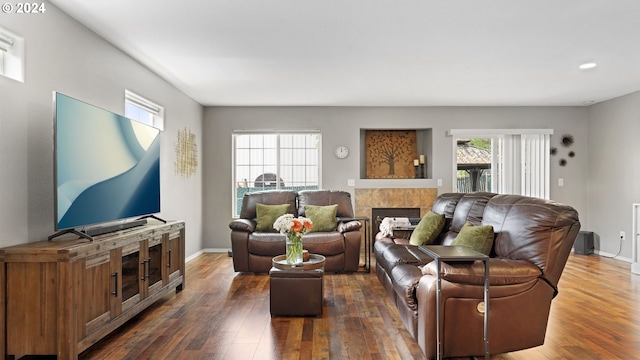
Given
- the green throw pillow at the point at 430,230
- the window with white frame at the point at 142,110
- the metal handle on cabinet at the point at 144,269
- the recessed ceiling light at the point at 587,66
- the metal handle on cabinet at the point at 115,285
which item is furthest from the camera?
the recessed ceiling light at the point at 587,66

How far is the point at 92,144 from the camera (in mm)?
2811

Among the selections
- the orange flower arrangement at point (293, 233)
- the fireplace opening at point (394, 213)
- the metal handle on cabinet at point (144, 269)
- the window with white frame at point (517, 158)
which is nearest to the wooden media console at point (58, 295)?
the metal handle on cabinet at point (144, 269)

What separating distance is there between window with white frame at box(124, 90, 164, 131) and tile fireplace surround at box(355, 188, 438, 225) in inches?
132

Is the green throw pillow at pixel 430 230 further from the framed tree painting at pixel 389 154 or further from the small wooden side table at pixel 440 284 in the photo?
the framed tree painting at pixel 389 154

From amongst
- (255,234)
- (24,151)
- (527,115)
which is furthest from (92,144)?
(527,115)

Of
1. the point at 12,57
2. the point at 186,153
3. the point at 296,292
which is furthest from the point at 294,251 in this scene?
the point at 186,153

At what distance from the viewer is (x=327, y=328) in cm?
304

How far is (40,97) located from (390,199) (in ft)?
16.5

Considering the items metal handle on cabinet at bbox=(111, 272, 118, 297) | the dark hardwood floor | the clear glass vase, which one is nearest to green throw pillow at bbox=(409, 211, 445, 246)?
the dark hardwood floor

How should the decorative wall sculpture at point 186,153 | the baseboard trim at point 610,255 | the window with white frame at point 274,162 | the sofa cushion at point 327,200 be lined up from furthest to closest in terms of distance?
the window with white frame at point 274,162, the baseboard trim at point 610,255, the sofa cushion at point 327,200, the decorative wall sculpture at point 186,153

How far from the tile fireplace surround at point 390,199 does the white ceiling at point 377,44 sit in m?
Result: 1.71

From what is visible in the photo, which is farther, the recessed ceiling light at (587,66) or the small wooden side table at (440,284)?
the recessed ceiling light at (587,66)

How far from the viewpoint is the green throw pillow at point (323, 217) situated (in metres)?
5.08

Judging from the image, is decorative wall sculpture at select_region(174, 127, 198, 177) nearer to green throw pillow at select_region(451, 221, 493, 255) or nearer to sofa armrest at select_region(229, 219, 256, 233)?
sofa armrest at select_region(229, 219, 256, 233)
